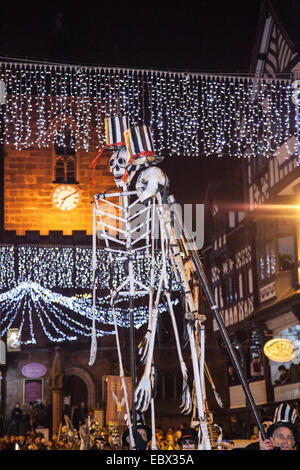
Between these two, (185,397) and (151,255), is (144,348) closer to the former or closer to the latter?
(185,397)

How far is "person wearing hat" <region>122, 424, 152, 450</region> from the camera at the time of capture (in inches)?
197

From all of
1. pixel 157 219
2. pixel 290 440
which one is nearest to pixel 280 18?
pixel 157 219

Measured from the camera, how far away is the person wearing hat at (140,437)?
197 inches

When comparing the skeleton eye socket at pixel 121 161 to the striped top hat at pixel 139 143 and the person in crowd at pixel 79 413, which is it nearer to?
the striped top hat at pixel 139 143

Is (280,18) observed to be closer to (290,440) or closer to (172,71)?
(172,71)

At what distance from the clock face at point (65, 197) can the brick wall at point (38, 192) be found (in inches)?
6.8

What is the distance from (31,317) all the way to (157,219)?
2457cm

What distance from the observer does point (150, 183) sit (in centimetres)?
604

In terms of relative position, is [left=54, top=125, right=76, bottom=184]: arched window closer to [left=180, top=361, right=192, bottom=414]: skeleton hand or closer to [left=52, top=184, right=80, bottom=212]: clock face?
[left=52, top=184, right=80, bottom=212]: clock face

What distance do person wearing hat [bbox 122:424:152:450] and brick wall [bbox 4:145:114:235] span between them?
23634 millimetres

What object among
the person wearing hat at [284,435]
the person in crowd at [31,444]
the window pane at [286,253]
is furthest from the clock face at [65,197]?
the person wearing hat at [284,435]

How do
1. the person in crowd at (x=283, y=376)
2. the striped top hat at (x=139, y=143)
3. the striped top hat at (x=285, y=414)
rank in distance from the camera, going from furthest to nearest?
the person in crowd at (x=283, y=376) → the striped top hat at (x=139, y=143) → the striped top hat at (x=285, y=414)

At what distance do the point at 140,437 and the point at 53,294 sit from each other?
2538cm
